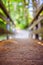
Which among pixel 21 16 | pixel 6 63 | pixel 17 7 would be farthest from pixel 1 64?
pixel 21 16

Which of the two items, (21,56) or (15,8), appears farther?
(15,8)

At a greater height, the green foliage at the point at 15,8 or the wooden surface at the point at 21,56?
the green foliage at the point at 15,8

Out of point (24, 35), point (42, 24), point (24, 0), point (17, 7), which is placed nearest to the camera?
Result: point (42, 24)

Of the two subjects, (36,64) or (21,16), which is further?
(21,16)

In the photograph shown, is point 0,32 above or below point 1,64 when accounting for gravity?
above

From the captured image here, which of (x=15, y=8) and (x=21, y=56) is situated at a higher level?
(x=15, y=8)

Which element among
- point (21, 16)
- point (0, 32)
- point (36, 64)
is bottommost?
point (36, 64)

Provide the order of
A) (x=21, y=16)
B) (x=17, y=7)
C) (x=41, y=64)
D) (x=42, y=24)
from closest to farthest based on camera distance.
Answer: (x=41, y=64) → (x=42, y=24) → (x=17, y=7) → (x=21, y=16)

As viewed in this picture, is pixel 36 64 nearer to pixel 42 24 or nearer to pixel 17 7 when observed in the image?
pixel 42 24

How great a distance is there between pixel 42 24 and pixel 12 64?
301 cm

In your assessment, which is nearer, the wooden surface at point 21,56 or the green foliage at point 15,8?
the wooden surface at point 21,56

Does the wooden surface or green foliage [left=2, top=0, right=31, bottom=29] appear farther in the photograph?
green foliage [left=2, top=0, right=31, bottom=29]

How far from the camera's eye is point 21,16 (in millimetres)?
8430

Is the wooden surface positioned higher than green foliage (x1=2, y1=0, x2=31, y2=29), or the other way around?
green foliage (x1=2, y1=0, x2=31, y2=29)
